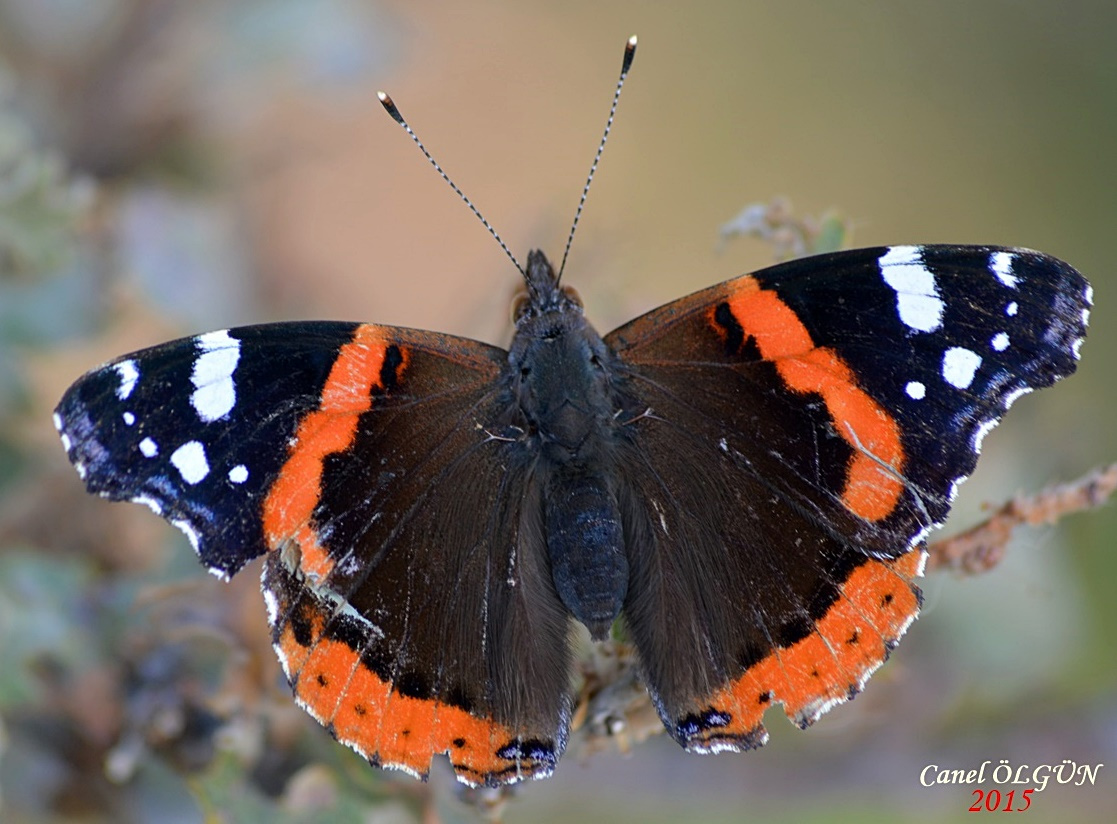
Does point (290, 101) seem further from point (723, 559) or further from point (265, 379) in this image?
point (723, 559)

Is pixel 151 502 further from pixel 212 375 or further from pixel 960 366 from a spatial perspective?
pixel 960 366

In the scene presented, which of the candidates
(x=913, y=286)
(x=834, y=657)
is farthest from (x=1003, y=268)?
(x=834, y=657)

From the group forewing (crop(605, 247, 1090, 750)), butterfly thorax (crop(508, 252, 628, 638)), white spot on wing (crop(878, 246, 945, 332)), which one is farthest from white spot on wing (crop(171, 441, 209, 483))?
white spot on wing (crop(878, 246, 945, 332))

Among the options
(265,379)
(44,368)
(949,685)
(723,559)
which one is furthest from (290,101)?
(949,685)

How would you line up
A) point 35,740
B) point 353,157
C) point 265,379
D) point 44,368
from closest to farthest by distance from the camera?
point 265,379
point 35,740
point 44,368
point 353,157

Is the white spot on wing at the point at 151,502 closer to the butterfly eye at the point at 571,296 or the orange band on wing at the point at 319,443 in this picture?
the orange band on wing at the point at 319,443

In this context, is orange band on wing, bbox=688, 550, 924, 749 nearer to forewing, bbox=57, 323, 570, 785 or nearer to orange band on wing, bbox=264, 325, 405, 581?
forewing, bbox=57, 323, 570, 785

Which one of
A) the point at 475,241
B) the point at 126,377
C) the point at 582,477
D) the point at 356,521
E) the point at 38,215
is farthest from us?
the point at 475,241
